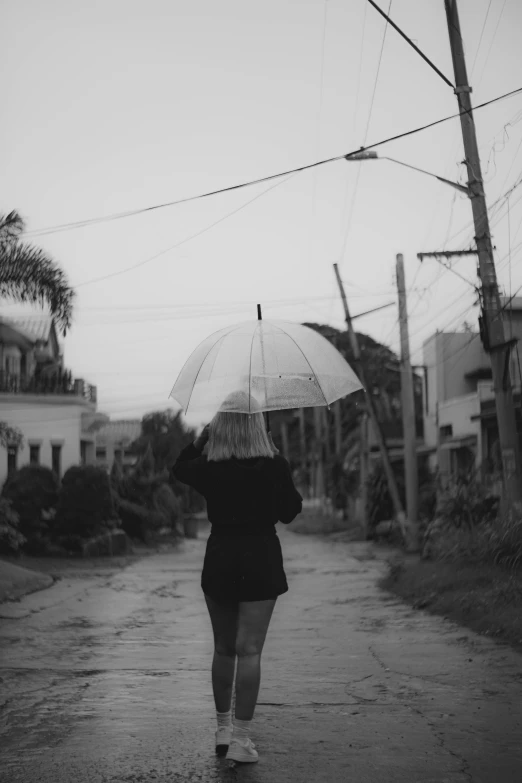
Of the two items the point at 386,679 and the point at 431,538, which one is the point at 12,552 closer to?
the point at 431,538

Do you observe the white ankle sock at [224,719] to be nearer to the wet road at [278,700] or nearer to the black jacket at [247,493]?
the wet road at [278,700]

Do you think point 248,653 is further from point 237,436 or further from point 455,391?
point 455,391

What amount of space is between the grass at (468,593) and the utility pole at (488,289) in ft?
5.19

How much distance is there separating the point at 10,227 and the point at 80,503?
998 cm

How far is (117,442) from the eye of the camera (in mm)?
62562

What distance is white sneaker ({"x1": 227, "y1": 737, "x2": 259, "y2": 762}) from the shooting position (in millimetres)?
5352

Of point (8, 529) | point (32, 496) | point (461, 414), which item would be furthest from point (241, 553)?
point (461, 414)

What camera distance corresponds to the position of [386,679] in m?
8.02

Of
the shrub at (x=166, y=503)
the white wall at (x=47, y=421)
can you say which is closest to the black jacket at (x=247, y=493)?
the shrub at (x=166, y=503)

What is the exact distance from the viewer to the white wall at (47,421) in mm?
34875

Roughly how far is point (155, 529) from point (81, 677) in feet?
79.3

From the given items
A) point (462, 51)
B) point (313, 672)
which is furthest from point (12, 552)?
point (313, 672)

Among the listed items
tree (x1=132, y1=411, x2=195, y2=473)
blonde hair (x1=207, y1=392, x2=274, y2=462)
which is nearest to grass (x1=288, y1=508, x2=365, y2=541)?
tree (x1=132, y1=411, x2=195, y2=473)

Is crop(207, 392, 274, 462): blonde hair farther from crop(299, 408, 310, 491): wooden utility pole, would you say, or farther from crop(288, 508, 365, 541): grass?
crop(299, 408, 310, 491): wooden utility pole
